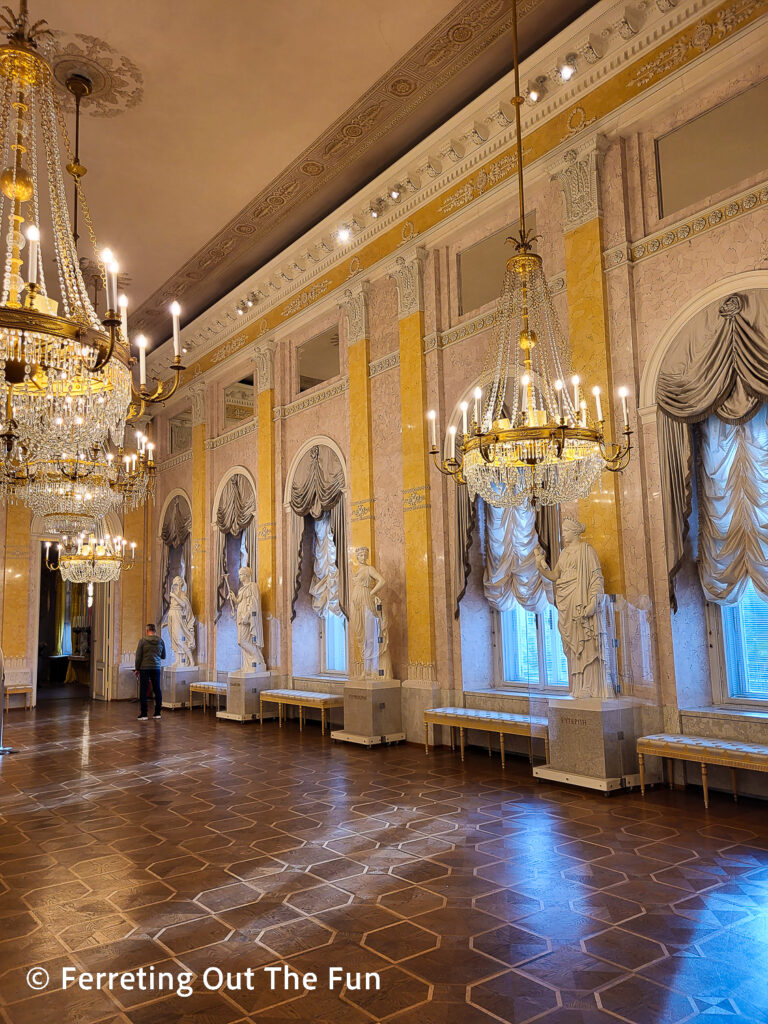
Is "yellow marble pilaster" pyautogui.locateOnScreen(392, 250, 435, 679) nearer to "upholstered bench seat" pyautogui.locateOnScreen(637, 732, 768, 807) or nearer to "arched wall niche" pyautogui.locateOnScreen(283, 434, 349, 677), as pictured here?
"arched wall niche" pyautogui.locateOnScreen(283, 434, 349, 677)

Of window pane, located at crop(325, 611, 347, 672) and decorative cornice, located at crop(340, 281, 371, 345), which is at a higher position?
decorative cornice, located at crop(340, 281, 371, 345)

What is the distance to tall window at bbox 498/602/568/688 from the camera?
857cm

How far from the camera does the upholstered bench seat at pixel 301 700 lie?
34.0ft

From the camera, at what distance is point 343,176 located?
33.4 feet

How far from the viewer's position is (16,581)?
16031 millimetres

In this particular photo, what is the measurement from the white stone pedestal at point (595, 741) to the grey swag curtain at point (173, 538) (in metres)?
10.2

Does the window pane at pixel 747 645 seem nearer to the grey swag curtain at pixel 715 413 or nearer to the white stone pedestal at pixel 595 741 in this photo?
the grey swag curtain at pixel 715 413

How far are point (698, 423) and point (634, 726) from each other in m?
2.78

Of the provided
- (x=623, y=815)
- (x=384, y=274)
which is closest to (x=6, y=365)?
(x=623, y=815)

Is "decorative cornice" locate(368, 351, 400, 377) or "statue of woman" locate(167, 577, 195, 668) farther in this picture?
"statue of woman" locate(167, 577, 195, 668)

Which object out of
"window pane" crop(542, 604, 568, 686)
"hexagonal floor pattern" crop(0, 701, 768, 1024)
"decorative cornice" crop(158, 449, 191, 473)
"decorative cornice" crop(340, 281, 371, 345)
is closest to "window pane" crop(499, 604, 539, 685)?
"window pane" crop(542, 604, 568, 686)

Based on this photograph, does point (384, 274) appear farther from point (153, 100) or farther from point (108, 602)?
point (108, 602)

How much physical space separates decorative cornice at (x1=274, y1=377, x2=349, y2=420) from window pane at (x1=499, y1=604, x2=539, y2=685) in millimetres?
4296

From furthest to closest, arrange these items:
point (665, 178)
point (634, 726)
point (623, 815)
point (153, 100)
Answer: point (153, 100)
point (665, 178)
point (634, 726)
point (623, 815)
